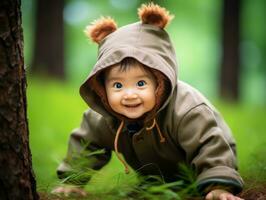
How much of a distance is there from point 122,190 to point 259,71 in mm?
21480

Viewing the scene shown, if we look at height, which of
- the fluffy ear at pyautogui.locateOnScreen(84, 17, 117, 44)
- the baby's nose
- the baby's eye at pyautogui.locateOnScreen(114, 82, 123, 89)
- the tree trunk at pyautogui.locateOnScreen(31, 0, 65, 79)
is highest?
the tree trunk at pyautogui.locateOnScreen(31, 0, 65, 79)

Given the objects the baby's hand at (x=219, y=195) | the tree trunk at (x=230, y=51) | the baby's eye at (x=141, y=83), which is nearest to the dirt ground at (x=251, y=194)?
the baby's hand at (x=219, y=195)

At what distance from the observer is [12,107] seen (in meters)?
2.45

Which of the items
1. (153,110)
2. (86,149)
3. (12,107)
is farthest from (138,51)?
(12,107)

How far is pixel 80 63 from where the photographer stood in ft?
83.1

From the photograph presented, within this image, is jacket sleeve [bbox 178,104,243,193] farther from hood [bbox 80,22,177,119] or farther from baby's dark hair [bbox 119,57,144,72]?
baby's dark hair [bbox 119,57,144,72]

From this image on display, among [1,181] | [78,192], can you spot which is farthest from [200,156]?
[1,181]

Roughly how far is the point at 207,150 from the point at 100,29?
1097mm

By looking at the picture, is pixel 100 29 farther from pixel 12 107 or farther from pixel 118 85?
pixel 12 107

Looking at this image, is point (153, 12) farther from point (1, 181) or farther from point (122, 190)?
point (1, 181)

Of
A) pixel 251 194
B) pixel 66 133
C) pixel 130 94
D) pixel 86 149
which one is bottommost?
pixel 251 194

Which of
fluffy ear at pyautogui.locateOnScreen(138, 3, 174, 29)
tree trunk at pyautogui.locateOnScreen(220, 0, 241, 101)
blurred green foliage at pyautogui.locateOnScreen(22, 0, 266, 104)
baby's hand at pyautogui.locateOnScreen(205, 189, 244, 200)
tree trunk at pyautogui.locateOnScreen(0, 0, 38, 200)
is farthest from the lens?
blurred green foliage at pyautogui.locateOnScreen(22, 0, 266, 104)

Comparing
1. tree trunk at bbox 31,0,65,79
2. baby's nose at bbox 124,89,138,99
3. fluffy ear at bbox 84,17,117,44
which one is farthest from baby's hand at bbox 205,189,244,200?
tree trunk at bbox 31,0,65,79

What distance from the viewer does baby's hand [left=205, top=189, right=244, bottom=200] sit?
9.48 feet
